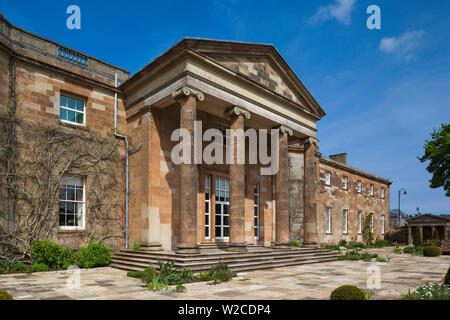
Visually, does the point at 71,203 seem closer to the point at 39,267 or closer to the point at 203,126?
the point at 39,267

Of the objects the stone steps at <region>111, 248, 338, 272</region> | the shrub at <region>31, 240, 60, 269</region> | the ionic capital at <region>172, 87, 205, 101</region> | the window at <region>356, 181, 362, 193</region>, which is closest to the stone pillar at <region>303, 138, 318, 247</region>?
the stone steps at <region>111, 248, 338, 272</region>

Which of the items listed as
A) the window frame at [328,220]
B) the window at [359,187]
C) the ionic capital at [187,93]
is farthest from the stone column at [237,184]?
the window at [359,187]

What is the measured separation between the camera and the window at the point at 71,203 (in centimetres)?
1434

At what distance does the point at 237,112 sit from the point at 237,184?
321cm

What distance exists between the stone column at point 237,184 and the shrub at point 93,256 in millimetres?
5051

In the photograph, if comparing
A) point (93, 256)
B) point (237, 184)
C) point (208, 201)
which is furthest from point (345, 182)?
point (93, 256)

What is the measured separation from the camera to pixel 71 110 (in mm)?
15258

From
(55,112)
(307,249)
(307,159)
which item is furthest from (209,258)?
(307,159)

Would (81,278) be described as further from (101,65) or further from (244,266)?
(101,65)

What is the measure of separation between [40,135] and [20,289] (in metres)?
6.71

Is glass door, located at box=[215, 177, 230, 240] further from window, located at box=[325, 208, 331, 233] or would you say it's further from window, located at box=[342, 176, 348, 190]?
window, located at box=[342, 176, 348, 190]

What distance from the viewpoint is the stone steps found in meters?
12.0
